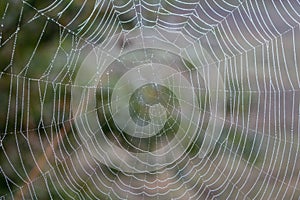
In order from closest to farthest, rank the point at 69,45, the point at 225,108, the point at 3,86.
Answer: the point at 3,86 < the point at 69,45 < the point at 225,108

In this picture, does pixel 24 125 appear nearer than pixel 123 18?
Yes

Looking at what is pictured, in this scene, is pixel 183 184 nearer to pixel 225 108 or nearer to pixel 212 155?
pixel 212 155

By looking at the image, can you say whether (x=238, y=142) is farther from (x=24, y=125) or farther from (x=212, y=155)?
(x=24, y=125)

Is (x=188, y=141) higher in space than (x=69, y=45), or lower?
lower

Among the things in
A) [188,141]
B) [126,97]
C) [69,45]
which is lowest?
[188,141]

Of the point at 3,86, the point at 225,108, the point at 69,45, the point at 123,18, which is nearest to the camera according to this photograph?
the point at 3,86

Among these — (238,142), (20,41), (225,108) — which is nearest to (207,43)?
(225,108)
